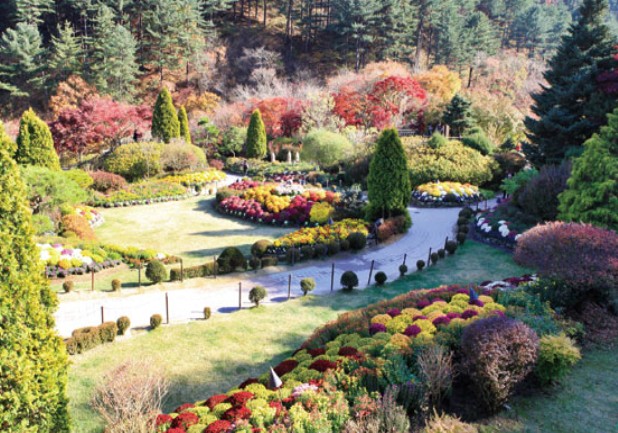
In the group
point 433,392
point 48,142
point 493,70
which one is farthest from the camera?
point 493,70

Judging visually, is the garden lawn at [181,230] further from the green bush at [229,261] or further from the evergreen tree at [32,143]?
the evergreen tree at [32,143]

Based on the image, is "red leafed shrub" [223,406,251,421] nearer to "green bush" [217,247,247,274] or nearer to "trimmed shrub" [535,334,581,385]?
"trimmed shrub" [535,334,581,385]

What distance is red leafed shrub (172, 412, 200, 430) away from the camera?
6.45 meters

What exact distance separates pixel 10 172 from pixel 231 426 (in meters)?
4.25

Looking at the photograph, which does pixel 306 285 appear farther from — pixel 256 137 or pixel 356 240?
pixel 256 137

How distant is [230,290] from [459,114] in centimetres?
2754

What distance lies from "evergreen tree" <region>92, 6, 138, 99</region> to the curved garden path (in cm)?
3899

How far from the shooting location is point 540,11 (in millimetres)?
68062

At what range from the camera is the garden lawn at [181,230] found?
18297 mm

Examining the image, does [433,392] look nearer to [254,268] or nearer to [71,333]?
[71,333]

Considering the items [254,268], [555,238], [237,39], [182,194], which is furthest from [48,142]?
[237,39]

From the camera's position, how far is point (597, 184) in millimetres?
14781

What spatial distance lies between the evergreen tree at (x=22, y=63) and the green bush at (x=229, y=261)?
1741 inches

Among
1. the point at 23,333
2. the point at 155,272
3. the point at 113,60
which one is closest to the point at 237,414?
the point at 23,333
